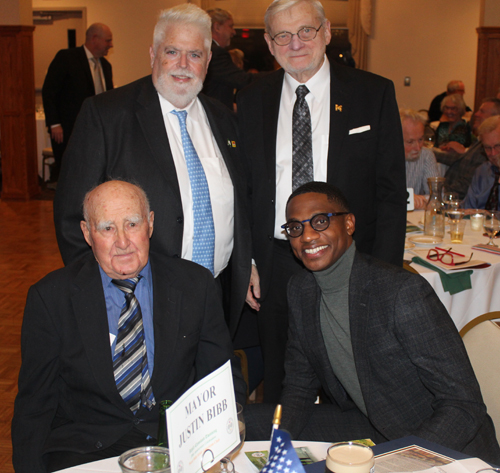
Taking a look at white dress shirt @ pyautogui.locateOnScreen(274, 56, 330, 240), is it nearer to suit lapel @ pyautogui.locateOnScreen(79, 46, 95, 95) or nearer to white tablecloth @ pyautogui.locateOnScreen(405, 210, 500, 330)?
white tablecloth @ pyautogui.locateOnScreen(405, 210, 500, 330)

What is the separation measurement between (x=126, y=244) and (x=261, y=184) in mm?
845

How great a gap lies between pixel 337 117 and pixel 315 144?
0.47 ft

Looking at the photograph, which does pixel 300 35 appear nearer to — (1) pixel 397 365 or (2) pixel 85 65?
(1) pixel 397 365

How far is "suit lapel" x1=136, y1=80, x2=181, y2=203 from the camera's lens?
2.24 metres

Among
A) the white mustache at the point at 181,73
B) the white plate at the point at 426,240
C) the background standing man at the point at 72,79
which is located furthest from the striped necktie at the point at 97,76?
the white mustache at the point at 181,73

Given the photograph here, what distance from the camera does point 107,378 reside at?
1.71m

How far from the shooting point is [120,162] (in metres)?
2.25

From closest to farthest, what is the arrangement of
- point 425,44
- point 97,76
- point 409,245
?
point 409,245
point 97,76
point 425,44

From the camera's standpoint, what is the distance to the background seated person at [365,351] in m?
1.64

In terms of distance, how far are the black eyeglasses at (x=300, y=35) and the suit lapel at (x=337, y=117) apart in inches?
8.6

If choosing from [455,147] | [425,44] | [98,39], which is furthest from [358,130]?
[425,44]

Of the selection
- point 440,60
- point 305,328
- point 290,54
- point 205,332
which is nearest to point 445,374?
point 305,328

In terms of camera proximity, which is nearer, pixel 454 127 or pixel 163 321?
pixel 163 321

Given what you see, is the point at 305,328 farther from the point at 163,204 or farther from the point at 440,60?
the point at 440,60
